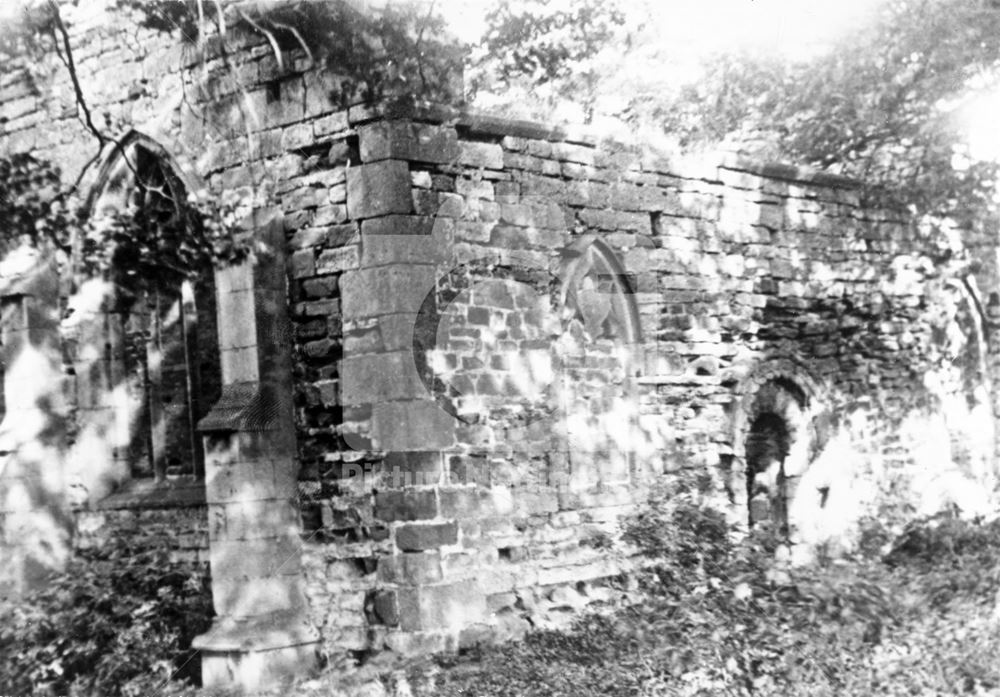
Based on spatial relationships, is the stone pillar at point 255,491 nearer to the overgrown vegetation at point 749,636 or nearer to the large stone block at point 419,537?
the large stone block at point 419,537

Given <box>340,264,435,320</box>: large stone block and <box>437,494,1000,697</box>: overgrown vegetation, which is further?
<box>340,264,435,320</box>: large stone block

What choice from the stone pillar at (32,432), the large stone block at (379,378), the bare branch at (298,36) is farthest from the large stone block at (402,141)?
the stone pillar at (32,432)

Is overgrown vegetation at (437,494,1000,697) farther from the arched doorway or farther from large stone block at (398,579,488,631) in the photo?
the arched doorway

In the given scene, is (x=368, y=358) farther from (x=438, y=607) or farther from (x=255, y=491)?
(x=438, y=607)

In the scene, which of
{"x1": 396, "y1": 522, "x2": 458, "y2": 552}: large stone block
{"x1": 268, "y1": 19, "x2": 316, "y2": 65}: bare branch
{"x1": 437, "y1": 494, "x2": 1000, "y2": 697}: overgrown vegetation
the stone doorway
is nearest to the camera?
{"x1": 437, "y1": 494, "x2": 1000, "y2": 697}: overgrown vegetation

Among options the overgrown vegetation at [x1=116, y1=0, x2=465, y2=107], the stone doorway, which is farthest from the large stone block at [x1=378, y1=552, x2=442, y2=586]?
the stone doorway

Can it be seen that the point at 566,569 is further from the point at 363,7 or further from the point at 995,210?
the point at 995,210

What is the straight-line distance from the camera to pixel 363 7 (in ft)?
24.2

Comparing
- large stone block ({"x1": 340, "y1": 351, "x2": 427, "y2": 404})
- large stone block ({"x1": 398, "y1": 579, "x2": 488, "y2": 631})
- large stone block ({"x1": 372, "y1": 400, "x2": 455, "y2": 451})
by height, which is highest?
large stone block ({"x1": 340, "y1": 351, "x2": 427, "y2": 404})

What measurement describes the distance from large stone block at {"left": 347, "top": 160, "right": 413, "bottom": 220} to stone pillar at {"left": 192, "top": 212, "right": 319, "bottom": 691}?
763mm

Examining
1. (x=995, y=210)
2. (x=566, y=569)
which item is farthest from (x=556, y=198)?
(x=995, y=210)

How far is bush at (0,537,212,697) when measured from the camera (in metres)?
7.44

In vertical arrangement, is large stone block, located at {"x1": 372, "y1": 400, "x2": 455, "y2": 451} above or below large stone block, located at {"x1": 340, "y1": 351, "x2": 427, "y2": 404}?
below

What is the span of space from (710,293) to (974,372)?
381 cm
